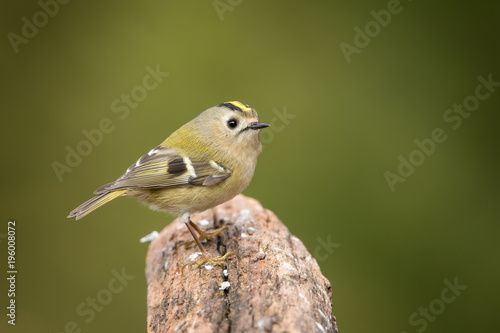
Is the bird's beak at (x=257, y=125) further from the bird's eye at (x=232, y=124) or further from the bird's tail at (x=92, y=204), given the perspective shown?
the bird's tail at (x=92, y=204)

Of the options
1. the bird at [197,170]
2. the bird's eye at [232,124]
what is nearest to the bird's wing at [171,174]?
the bird at [197,170]

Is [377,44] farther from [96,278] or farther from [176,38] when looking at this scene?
[96,278]

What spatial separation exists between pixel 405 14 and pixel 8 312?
458 cm

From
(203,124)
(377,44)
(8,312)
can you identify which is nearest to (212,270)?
→ (203,124)

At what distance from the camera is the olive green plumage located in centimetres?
294

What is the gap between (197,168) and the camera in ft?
9.86

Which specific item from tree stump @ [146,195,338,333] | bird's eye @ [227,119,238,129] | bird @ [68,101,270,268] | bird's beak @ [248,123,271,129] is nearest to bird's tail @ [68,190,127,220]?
bird @ [68,101,270,268]

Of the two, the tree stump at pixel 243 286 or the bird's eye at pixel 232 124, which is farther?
the bird's eye at pixel 232 124

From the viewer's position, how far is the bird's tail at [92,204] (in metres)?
2.82

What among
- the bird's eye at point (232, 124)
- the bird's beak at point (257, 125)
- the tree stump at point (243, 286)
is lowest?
the tree stump at point (243, 286)

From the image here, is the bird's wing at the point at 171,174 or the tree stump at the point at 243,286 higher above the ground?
the bird's wing at the point at 171,174

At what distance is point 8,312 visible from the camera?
4457 mm

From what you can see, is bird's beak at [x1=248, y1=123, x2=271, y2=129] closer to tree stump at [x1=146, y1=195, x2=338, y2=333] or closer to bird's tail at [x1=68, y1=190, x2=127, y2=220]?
tree stump at [x1=146, y1=195, x2=338, y2=333]

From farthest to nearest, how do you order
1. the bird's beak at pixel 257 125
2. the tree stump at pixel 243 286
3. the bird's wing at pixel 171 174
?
the bird's beak at pixel 257 125, the bird's wing at pixel 171 174, the tree stump at pixel 243 286
